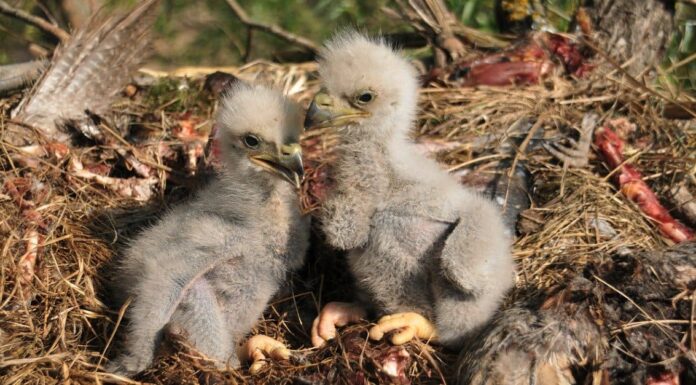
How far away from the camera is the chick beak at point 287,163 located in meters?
3.05

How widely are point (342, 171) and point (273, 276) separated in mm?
470

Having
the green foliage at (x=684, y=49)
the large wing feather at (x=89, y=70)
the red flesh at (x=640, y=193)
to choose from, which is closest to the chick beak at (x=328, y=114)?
the red flesh at (x=640, y=193)

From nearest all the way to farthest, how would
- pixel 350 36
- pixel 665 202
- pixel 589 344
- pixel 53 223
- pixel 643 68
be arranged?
pixel 589 344 < pixel 350 36 < pixel 53 223 < pixel 665 202 < pixel 643 68

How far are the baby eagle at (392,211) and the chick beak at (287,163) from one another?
114 millimetres

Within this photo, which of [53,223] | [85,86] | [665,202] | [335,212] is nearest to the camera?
[335,212]

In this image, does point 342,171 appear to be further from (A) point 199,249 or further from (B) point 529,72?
(B) point 529,72

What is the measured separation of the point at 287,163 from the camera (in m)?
3.06

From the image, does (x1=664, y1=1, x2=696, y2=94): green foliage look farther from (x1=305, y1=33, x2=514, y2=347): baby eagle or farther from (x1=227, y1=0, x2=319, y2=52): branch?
(x1=305, y1=33, x2=514, y2=347): baby eagle

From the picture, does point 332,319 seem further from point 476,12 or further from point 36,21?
point 476,12

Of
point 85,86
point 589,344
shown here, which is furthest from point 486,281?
point 85,86

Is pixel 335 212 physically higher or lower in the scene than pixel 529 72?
higher

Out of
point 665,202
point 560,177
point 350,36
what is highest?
point 350,36

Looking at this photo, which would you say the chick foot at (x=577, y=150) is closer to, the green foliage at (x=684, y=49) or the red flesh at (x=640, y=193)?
the red flesh at (x=640, y=193)

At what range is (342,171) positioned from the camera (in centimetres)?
316
